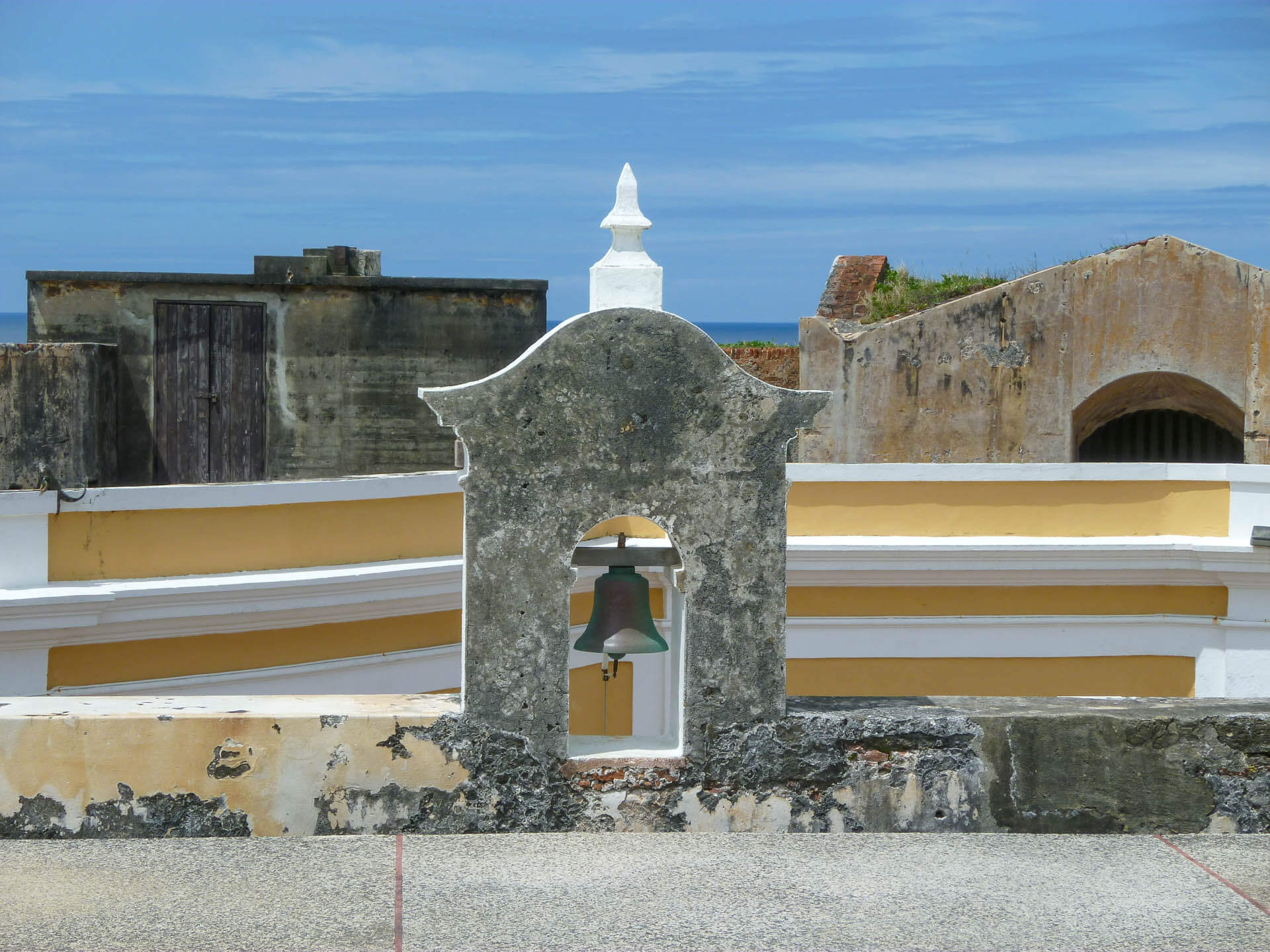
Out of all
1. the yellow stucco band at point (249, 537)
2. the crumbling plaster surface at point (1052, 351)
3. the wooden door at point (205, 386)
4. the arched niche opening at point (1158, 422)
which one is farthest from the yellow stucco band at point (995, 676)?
the wooden door at point (205, 386)

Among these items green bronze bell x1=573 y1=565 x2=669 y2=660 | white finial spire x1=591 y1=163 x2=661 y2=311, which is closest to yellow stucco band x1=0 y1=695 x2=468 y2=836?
green bronze bell x1=573 y1=565 x2=669 y2=660

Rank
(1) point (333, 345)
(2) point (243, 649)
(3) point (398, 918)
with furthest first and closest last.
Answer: (1) point (333, 345), (2) point (243, 649), (3) point (398, 918)

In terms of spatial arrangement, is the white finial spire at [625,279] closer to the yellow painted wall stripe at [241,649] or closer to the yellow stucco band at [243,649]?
the yellow stucco band at [243,649]

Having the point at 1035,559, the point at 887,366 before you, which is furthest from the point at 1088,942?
the point at 887,366

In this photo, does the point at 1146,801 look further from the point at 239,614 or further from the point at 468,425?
the point at 239,614

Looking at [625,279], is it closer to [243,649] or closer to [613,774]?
[613,774]

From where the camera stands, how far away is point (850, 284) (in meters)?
18.4

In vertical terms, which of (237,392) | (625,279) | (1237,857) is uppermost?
(237,392)

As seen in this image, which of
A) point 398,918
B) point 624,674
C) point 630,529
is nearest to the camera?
point 398,918

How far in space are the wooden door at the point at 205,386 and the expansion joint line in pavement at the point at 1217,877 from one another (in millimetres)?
14562

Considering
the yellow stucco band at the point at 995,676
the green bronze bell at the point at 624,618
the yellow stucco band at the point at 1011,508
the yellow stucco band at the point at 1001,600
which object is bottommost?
the yellow stucco band at the point at 995,676

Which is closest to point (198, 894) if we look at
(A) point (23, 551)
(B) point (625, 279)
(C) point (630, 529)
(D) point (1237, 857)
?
(B) point (625, 279)

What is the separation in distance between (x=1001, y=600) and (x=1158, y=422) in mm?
6217

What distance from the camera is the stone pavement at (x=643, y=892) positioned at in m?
3.87
